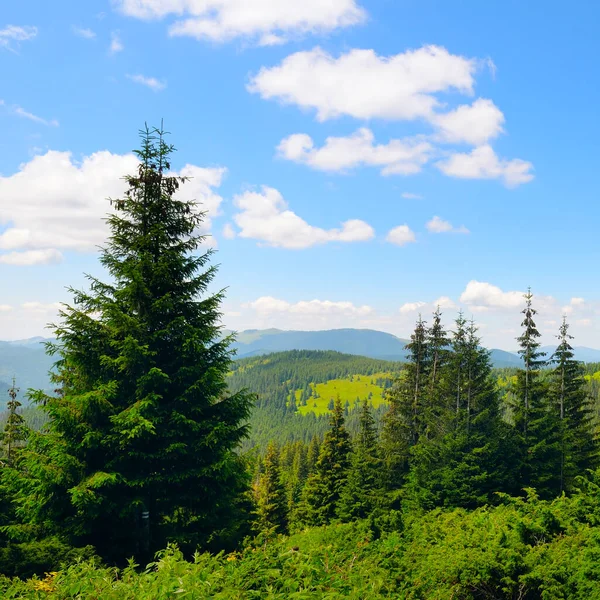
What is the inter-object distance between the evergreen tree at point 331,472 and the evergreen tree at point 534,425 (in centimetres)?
1355

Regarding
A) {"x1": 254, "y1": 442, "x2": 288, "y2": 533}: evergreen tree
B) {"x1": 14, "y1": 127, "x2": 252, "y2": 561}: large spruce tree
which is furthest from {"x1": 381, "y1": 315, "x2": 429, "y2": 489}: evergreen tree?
{"x1": 14, "y1": 127, "x2": 252, "y2": 561}: large spruce tree

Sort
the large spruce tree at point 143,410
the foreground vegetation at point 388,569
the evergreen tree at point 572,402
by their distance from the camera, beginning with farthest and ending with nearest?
the evergreen tree at point 572,402
the large spruce tree at point 143,410
the foreground vegetation at point 388,569

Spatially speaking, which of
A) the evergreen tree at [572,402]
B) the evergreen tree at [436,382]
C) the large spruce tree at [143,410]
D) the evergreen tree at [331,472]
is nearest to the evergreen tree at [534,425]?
the evergreen tree at [572,402]

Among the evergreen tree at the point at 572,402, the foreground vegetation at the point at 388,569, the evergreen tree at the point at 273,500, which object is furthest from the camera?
the evergreen tree at the point at 273,500

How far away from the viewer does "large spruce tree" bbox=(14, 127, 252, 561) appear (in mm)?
10664

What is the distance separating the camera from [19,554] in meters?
9.15

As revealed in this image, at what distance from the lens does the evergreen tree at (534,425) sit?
A: 92.1 feet

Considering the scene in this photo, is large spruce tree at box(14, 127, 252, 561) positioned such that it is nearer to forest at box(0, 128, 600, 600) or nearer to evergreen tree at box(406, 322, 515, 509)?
forest at box(0, 128, 600, 600)

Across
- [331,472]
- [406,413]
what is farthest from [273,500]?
[406,413]

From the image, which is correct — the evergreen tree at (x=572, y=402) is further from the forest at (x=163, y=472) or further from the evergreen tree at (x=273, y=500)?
the evergreen tree at (x=273, y=500)

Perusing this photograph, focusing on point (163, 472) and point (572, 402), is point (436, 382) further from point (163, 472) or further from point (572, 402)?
point (163, 472)

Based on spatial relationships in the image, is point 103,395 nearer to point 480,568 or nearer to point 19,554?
point 19,554

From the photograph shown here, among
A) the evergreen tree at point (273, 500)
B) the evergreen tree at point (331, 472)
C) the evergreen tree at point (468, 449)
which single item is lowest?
the evergreen tree at point (273, 500)

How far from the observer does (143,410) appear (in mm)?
10844
